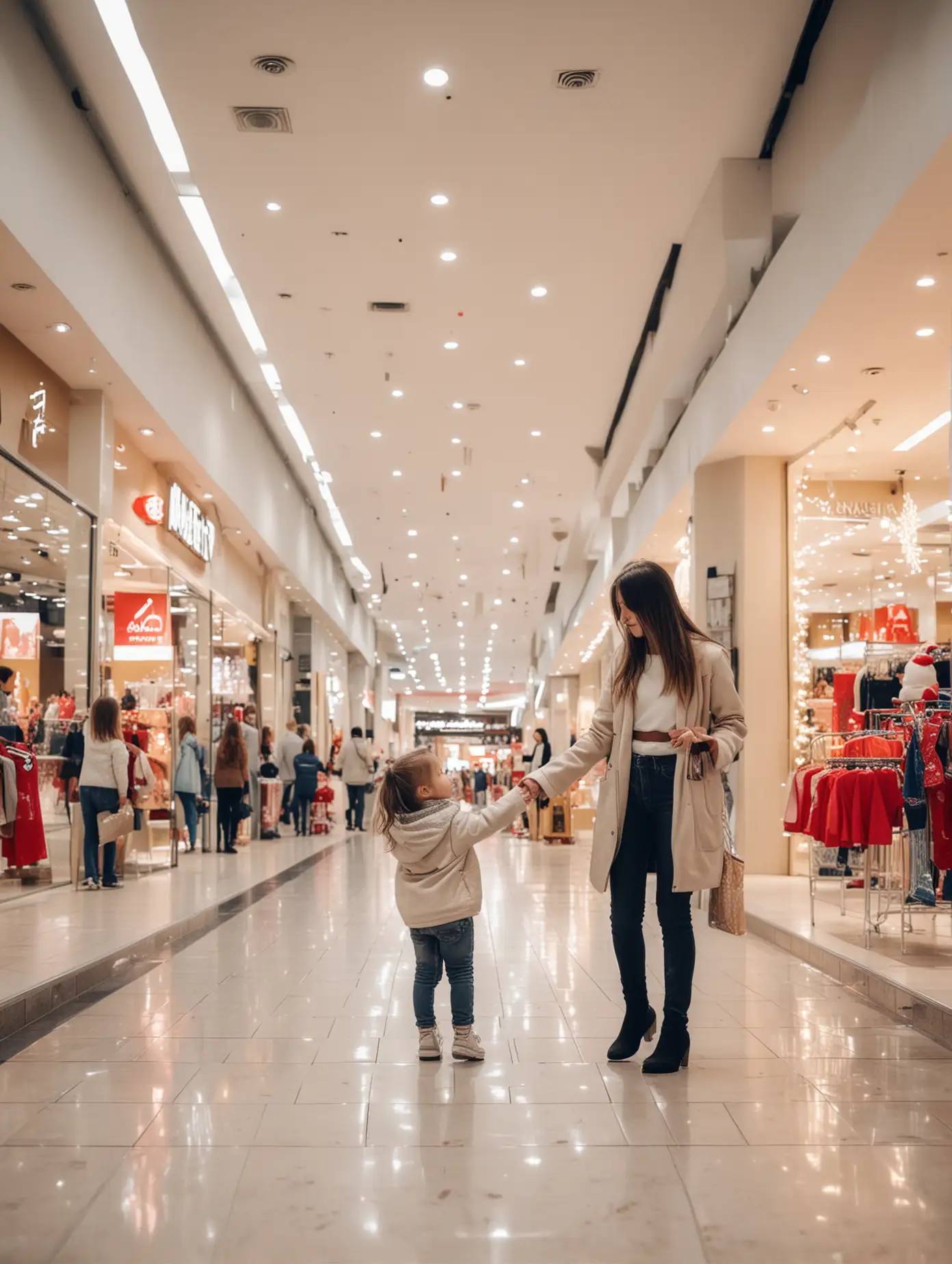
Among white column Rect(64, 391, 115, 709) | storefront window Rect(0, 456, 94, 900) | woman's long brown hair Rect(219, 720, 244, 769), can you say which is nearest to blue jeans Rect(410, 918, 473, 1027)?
storefront window Rect(0, 456, 94, 900)

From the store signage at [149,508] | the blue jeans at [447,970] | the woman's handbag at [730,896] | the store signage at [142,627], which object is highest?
the store signage at [149,508]

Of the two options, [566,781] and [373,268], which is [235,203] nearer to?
[373,268]

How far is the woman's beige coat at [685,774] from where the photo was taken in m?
3.34

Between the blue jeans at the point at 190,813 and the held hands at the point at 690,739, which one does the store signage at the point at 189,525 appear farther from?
the held hands at the point at 690,739

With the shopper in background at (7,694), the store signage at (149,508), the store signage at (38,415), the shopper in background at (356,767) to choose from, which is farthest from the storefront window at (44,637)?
the shopper in background at (356,767)

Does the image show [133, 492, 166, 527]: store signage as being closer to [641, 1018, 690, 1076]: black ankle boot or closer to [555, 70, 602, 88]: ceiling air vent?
[555, 70, 602, 88]: ceiling air vent

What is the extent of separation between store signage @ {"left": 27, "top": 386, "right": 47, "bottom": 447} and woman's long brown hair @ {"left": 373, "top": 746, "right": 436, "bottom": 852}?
5575mm

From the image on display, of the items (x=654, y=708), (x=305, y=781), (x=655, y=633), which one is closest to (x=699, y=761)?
(x=654, y=708)

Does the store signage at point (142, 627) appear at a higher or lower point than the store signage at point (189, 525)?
lower

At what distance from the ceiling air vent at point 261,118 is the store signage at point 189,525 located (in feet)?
16.0

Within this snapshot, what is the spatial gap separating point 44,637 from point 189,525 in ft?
15.0

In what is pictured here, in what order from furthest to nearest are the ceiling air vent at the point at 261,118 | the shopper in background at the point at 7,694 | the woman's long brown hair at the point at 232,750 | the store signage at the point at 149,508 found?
the woman's long brown hair at the point at 232,750, the store signage at the point at 149,508, the ceiling air vent at the point at 261,118, the shopper in background at the point at 7,694

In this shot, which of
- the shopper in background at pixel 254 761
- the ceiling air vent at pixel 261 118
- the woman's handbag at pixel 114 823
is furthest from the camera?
the shopper in background at pixel 254 761

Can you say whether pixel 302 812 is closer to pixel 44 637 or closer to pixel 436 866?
pixel 44 637
